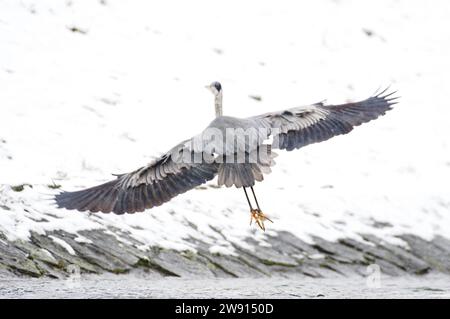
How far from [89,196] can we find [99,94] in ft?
14.5

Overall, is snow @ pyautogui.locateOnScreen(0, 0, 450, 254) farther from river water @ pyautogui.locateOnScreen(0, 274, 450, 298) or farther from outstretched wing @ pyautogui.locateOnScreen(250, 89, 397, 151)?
outstretched wing @ pyautogui.locateOnScreen(250, 89, 397, 151)

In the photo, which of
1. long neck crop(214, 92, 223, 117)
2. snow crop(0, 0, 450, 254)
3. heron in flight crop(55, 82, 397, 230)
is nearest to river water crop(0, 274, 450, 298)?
snow crop(0, 0, 450, 254)

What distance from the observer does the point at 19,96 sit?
13.5 m

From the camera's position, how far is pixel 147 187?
32.0ft

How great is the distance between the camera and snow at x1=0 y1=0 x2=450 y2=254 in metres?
11.6

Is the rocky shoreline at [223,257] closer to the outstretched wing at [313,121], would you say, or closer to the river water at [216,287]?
the river water at [216,287]

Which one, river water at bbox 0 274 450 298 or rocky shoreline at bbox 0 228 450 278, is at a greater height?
rocky shoreline at bbox 0 228 450 278

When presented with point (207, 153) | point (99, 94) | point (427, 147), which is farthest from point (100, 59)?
point (207, 153)

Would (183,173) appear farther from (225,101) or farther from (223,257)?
(225,101)

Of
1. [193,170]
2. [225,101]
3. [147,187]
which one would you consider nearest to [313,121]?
[193,170]

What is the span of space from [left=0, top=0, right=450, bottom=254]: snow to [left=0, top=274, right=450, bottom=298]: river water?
0.61 metres

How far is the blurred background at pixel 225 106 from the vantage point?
1142cm

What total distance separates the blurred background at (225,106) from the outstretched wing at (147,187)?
38.1 inches

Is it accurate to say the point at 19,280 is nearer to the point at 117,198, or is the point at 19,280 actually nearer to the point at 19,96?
the point at 117,198
